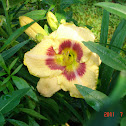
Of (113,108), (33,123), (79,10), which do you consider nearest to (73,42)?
(33,123)

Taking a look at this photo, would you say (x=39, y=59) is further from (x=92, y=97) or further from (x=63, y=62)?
(x=92, y=97)

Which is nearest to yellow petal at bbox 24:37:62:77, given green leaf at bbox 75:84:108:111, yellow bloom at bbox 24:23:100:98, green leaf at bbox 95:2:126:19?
yellow bloom at bbox 24:23:100:98

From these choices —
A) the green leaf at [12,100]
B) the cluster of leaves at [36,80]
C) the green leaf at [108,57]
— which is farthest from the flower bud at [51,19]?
the green leaf at [12,100]

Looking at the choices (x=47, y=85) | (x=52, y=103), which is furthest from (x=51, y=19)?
(x=52, y=103)

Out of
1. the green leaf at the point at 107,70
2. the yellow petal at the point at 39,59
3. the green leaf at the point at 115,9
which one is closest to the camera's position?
the green leaf at the point at 115,9

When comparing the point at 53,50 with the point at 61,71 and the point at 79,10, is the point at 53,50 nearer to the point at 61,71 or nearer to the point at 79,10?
the point at 61,71

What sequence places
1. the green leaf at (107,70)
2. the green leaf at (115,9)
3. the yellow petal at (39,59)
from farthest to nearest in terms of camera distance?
the green leaf at (107,70) → the yellow petal at (39,59) → the green leaf at (115,9)

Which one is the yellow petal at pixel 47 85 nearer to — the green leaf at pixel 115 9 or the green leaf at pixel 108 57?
the green leaf at pixel 108 57
